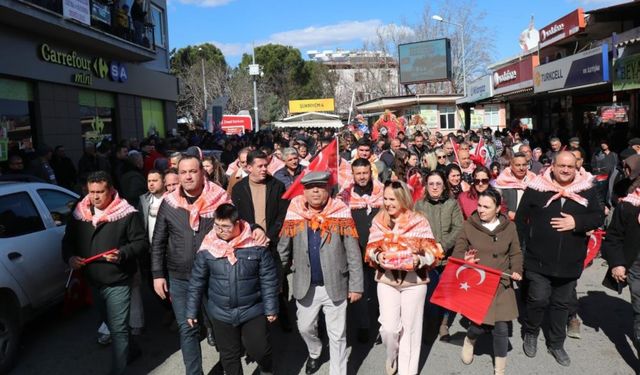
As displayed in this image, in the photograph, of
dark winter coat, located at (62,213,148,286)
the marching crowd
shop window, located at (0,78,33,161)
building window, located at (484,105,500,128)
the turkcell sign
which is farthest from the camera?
building window, located at (484,105,500,128)

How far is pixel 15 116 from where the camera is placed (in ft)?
42.2

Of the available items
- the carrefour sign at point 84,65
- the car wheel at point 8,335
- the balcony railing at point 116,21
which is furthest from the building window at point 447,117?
the car wheel at point 8,335

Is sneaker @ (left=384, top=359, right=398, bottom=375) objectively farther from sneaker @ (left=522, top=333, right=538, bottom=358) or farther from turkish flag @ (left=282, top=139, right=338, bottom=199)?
turkish flag @ (left=282, top=139, right=338, bottom=199)

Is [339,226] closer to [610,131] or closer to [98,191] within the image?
[98,191]

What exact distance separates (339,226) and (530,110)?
23713 millimetres

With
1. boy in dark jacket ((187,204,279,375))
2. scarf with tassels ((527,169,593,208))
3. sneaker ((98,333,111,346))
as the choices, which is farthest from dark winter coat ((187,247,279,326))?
scarf with tassels ((527,169,593,208))

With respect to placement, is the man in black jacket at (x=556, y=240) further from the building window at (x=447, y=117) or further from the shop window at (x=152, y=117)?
the building window at (x=447, y=117)

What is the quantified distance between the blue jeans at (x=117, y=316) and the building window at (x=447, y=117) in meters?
41.2

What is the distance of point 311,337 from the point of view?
15.0ft

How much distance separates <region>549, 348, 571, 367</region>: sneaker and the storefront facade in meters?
11.5

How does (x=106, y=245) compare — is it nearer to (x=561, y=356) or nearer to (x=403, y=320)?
(x=403, y=320)

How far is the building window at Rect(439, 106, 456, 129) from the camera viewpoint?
4356 cm

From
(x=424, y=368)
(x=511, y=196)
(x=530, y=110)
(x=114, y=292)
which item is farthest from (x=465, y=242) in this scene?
(x=530, y=110)

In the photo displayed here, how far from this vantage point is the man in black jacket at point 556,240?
181 inches
